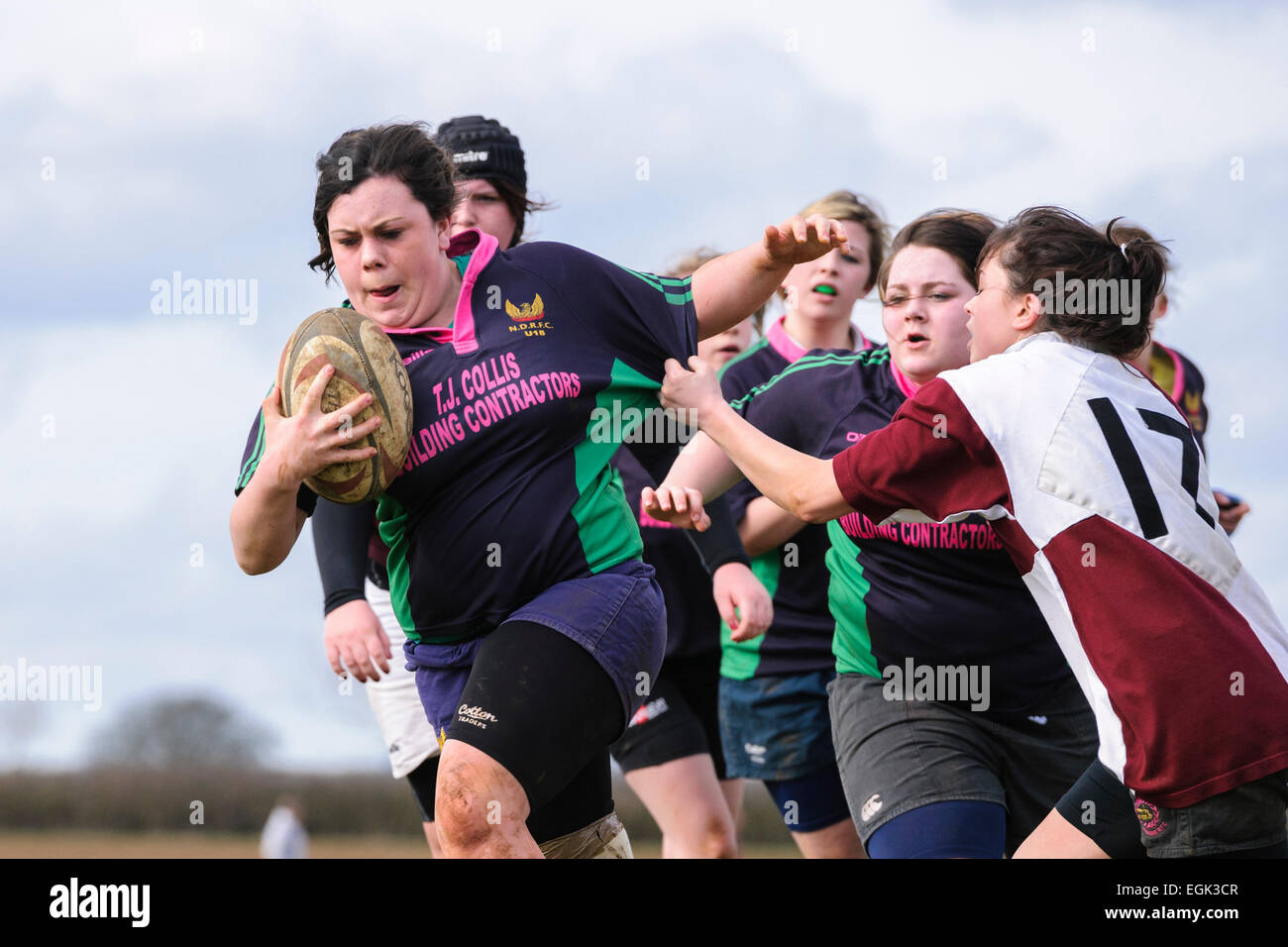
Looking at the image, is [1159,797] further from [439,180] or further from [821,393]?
[439,180]

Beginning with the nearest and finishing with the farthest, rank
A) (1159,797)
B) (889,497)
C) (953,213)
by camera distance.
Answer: (1159,797)
(889,497)
(953,213)

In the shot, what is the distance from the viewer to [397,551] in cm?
390

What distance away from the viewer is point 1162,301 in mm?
6453

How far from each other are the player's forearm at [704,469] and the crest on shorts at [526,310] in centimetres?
73

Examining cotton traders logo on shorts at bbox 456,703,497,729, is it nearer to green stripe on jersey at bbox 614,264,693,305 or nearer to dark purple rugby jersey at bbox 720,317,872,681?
green stripe on jersey at bbox 614,264,693,305

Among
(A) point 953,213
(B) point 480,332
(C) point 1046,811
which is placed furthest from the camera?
(A) point 953,213

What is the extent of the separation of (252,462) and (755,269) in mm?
1506

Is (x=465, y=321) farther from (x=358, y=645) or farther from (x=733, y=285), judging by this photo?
(x=358, y=645)

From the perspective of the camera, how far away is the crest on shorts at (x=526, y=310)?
3.86 meters

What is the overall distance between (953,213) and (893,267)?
28cm

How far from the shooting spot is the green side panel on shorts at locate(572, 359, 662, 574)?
12.4ft

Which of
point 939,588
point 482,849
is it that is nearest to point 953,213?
point 939,588

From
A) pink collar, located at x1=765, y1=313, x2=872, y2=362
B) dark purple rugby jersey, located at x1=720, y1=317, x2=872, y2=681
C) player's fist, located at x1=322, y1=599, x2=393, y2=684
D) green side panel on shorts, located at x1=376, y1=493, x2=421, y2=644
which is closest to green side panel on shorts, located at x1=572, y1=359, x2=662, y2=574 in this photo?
green side panel on shorts, located at x1=376, y1=493, x2=421, y2=644

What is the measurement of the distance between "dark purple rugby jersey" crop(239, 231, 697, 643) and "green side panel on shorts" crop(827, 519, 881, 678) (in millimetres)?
942
